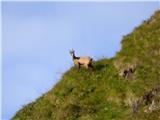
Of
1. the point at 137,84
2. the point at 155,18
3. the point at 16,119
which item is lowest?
the point at 16,119

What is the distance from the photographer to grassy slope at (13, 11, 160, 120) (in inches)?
1909

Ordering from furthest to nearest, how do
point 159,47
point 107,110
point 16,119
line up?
point 16,119 → point 159,47 → point 107,110

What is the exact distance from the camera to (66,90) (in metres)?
53.1

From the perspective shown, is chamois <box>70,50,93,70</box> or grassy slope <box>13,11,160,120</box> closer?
grassy slope <box>13,11,160,120</box>

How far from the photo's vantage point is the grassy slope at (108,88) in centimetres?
4850

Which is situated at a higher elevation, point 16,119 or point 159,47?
point 159,47

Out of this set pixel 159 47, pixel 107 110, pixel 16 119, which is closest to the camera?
pixel 107 110

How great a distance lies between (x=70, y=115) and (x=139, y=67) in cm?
601

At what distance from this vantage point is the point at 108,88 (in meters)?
51.0

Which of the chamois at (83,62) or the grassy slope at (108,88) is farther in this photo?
the chamois at (83,62)

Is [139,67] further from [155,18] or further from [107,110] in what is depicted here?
[155,18]

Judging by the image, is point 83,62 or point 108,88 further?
point 83,62

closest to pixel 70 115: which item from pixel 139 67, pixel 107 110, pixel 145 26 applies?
pixel 107 110

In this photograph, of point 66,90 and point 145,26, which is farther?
point 145,26
